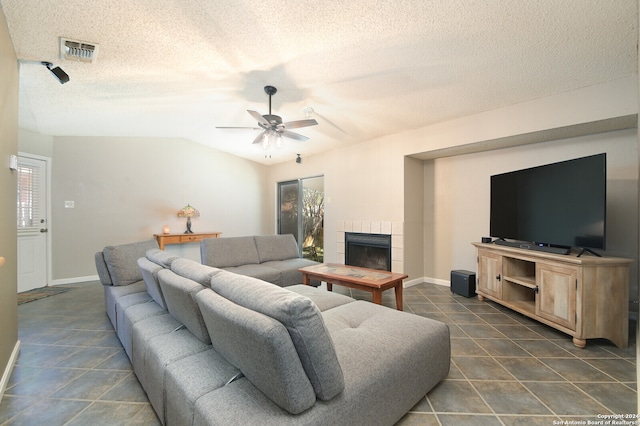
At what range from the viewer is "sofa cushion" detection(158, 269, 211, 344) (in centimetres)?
149

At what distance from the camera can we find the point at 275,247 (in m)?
4.39

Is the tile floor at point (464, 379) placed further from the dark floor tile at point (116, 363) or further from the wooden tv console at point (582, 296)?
the wooden tv console at point (582, 296)

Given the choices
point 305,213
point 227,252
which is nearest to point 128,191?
point 227,252

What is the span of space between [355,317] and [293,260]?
2496mm

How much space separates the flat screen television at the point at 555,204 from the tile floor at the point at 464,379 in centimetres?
94

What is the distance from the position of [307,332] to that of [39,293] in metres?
5.01

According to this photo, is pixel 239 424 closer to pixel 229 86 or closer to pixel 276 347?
pixel 276 347

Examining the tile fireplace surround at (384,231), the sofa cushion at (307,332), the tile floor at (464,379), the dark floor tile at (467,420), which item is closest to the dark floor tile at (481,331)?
the tile floor at (464,379)

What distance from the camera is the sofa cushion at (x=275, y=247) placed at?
167 inches

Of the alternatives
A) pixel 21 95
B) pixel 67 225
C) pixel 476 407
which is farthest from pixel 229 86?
pixel 67 225

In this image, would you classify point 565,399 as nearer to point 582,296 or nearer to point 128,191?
point 582,296

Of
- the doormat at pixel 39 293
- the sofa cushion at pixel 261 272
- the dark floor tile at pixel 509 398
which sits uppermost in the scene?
the sofa cushion at pixel 261 272

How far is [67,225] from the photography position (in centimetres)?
457

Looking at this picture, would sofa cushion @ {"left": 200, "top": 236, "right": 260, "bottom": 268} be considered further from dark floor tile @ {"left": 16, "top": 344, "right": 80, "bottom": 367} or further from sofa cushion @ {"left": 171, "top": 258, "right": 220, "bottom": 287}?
sofa cushion @ {"left": 171, "top": 258, "right": 220, "bottom": 287}
